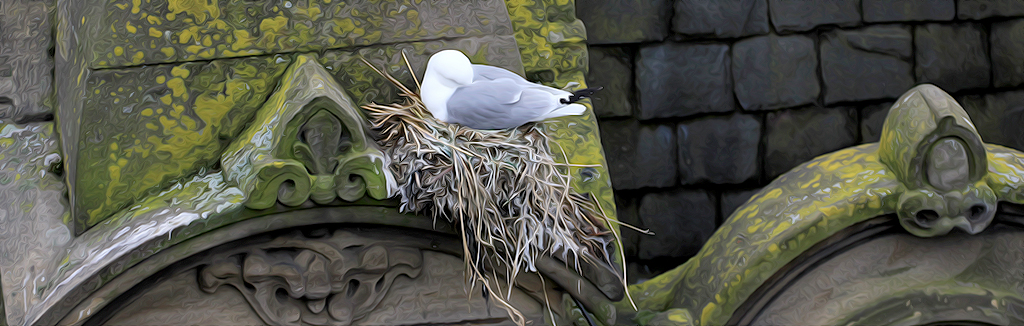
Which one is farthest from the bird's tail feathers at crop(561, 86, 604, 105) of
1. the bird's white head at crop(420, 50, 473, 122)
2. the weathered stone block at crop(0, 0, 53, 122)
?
the weathered stone block at crop(0, 0, 53, 122)

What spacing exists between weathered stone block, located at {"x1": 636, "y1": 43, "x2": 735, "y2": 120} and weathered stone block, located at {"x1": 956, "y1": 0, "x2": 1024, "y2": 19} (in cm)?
56

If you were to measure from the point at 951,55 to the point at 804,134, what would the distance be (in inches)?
15.2

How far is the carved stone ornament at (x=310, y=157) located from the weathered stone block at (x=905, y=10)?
1203 millimetres

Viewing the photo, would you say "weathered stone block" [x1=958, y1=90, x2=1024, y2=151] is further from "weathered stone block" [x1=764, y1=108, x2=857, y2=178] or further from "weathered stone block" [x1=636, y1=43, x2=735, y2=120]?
"weathered stone block" [x1=636, y1=43, x2=735, y2=120]

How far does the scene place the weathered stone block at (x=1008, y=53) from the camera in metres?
1.46

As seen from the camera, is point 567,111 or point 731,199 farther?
point 731,199

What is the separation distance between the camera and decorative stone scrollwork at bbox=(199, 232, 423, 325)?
34.3 inches

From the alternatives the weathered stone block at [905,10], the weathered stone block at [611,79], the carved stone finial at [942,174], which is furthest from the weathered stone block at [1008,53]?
the weathered stone block at [611,79]

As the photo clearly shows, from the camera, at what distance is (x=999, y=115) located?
1.49m

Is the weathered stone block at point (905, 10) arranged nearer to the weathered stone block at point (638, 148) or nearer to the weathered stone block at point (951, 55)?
the weathered stone block at point (951, 55)

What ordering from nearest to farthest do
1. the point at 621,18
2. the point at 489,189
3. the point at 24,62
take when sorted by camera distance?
1. the point at 489,189
2. the point at 24,62
3. the point at 621,18

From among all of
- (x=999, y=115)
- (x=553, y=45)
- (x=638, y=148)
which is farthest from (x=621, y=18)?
(x=999, y=115)

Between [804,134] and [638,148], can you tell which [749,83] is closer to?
[804,134]

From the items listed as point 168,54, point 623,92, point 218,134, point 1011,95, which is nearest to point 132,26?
point 168,54
